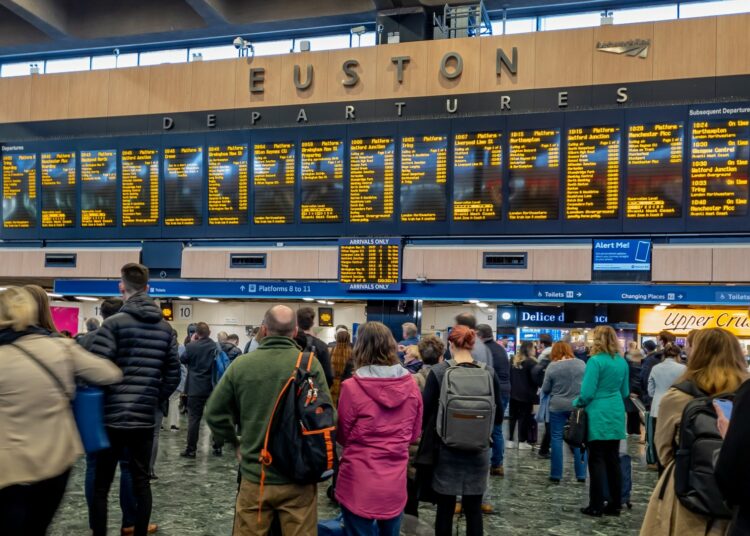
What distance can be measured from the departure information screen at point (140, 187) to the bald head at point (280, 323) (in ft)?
26.5

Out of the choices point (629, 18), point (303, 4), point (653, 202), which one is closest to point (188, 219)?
point (303, 4)

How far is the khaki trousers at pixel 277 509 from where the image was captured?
3107mm

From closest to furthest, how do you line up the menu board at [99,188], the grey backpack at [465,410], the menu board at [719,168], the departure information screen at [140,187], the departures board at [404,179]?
the grey backpack at [465,410], the menu board at [719,168], the departures board at [404,179], the departure information screen at [140,187], the menu board at [99,188]

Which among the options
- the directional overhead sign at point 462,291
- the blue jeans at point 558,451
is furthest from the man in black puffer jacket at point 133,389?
the directional overhead sign at point 462,291

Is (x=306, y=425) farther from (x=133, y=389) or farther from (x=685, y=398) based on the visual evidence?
(x=685, y=398)

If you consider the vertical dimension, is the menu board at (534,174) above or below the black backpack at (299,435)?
above

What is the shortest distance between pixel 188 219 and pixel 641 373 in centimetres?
678

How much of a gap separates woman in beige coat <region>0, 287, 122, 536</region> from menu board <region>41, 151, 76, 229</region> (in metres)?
8.87

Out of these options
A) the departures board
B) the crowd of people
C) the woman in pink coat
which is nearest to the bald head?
the crowd of people

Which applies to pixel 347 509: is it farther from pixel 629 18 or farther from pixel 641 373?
pixel 629 18

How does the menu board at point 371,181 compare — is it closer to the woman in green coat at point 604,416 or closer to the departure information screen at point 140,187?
the departure information screen at point 140,187

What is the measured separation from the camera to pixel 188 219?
34.8 ft

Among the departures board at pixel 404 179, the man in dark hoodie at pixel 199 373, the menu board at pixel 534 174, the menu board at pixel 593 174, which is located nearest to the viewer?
the man in dark hoodie at pixel 199 373

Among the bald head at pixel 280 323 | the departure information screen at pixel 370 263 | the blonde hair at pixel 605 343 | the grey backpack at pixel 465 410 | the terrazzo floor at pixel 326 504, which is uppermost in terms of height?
the departure information screen at pixel 370 263
